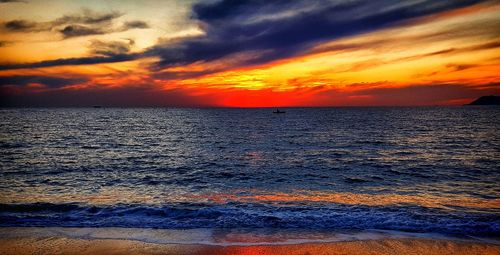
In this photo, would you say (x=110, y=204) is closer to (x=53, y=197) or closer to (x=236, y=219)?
(x=53, y=197)

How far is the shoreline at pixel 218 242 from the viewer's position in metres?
10.0

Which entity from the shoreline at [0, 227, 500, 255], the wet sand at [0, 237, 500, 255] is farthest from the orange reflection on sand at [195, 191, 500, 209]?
the wet sand at [0, 237, 500, 255]

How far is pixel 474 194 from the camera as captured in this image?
18562 mm

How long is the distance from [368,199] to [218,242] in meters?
9.93

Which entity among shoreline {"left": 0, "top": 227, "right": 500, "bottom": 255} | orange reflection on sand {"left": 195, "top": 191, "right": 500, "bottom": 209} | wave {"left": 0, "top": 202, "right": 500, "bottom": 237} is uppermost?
shoreline {"left": 0, "top": 227, "right": 500, "bottom": 255}

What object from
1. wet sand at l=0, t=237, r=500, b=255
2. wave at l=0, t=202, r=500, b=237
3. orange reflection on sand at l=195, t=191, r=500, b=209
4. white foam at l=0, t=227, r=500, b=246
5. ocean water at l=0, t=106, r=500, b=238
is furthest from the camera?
orange reflection on sand at l=195, t=191, r=500, b=209

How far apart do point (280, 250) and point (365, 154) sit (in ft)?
93.2

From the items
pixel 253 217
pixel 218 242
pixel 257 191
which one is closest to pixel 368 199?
pixel 257 191

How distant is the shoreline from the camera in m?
10.0

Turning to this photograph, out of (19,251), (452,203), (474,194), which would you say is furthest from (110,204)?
(474,194)

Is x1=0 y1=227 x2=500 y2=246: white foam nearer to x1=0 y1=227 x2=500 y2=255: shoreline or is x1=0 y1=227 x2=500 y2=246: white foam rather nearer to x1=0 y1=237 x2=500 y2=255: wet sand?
x1=0 y1=227 x2=500 y2=255: shoreline

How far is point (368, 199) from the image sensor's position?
17453 millimetres

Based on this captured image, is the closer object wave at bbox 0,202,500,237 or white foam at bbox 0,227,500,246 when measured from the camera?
white foam at bbox 0,227,500,246

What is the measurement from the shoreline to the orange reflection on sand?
4.97 metres
